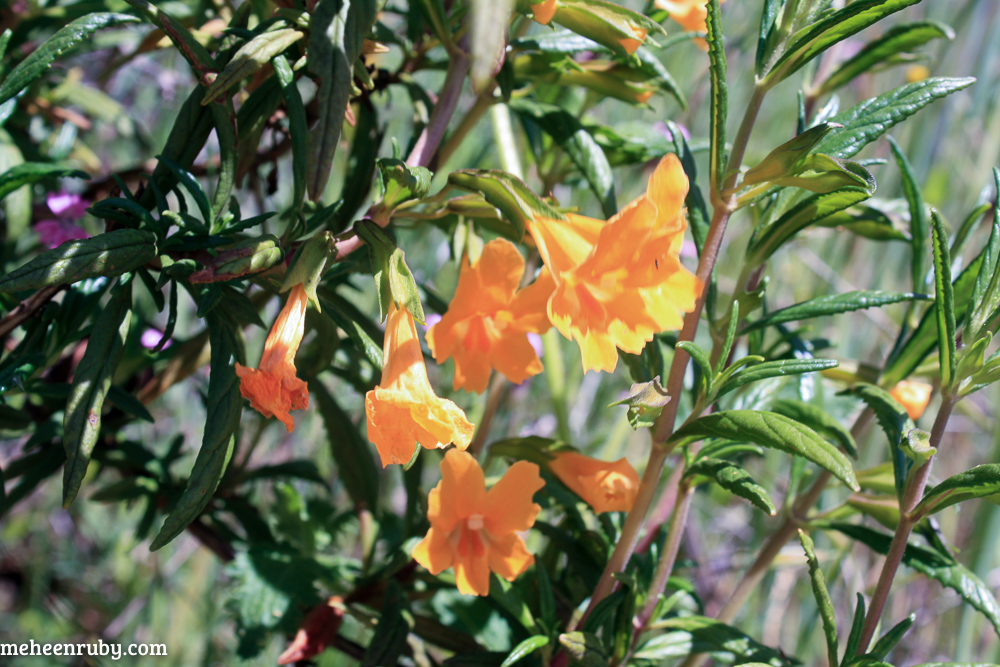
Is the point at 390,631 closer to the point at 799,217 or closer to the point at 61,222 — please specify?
the point at 799,217

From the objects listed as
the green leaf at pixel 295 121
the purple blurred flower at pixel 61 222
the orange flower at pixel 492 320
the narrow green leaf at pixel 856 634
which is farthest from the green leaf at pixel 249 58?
the narrow green leaf at pixel 856 634

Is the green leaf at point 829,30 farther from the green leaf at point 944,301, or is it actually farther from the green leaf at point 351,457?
the green leaf at point 351,457

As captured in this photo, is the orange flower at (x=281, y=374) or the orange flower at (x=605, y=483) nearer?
the orange flower at (x=281, y=374)

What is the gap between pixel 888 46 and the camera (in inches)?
34.8

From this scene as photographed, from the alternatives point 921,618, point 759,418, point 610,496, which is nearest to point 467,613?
point 610,496

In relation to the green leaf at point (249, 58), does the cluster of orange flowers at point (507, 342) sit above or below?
below

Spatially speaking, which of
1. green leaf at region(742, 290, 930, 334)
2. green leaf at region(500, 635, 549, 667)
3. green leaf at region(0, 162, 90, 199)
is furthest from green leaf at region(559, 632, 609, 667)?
green leaf at region(0, 162, 90, 199)

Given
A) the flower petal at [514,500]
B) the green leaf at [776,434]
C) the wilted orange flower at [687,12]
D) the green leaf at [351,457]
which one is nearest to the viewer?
the green leaf at [776,434]

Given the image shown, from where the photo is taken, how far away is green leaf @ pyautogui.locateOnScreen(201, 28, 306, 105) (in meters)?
0.55

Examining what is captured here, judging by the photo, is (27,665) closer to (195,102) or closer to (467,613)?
(467,613)

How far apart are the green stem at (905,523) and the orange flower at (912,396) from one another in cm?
23

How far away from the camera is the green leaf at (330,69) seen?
1.83 feet

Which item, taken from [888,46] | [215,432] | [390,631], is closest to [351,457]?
[390,631]

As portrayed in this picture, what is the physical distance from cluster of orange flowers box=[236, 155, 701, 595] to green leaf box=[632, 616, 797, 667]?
0.44 feet
